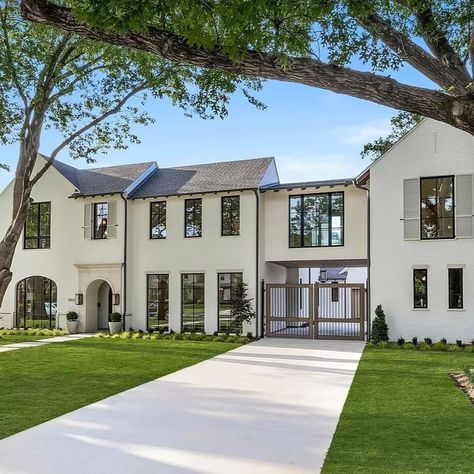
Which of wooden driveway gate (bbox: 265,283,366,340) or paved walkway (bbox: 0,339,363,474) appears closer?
paved walkway (bbox: 0,339,363,474)

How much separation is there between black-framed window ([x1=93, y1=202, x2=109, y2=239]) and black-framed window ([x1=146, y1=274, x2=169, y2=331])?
2949 millimetres

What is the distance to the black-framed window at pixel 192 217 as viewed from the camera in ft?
67.9

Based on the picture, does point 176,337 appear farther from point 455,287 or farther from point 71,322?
point 455,287

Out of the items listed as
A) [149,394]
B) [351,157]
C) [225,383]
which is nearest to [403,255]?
[351,157]

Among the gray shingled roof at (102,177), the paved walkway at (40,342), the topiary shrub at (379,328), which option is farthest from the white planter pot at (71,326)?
the topiary shrub at (379,328)

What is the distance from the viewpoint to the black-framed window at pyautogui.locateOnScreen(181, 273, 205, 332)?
66.5 feet

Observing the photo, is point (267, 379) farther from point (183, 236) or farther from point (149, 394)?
point (183, 236)

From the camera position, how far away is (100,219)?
2202cm

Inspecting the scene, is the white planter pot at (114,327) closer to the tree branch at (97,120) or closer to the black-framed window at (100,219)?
the black-framed window at (100,219)

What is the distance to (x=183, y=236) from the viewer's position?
20.8 m

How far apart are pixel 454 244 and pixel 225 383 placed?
32.9 ft

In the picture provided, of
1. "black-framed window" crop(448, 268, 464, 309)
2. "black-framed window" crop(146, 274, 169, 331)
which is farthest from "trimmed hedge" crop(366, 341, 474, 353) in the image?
"black-framed window" crop(146, 274, 169, 331)

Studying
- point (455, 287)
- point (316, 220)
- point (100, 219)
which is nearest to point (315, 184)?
point (316, 220)

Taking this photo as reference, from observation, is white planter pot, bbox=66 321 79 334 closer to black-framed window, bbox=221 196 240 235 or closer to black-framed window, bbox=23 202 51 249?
black-framed window, bbox=23 202 51 249
